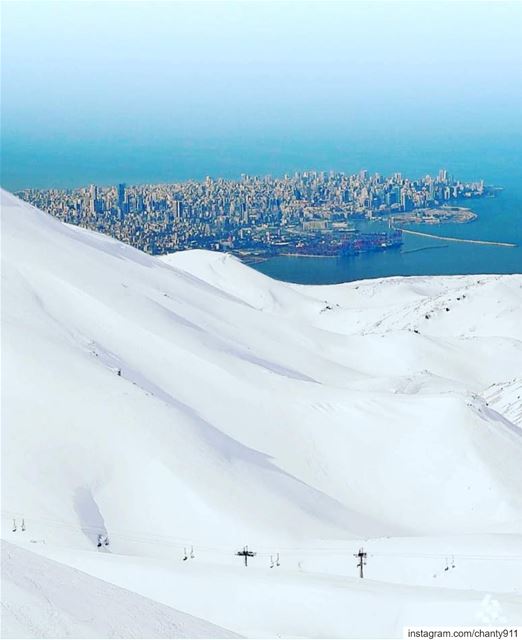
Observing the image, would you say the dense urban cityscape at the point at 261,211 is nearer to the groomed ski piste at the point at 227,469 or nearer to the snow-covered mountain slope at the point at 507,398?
the groomed ski piste at the point at 227,469

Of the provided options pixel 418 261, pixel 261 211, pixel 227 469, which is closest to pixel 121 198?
pixel 261 211

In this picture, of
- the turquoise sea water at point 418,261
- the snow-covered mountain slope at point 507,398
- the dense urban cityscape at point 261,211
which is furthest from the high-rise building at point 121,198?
the snow-covered mountain slope at point 507,398

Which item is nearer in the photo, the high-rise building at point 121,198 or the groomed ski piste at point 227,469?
the groomed ski piste at point 227,469

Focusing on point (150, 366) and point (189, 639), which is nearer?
point (189, 639)

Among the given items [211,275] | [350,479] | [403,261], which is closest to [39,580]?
[350,479]

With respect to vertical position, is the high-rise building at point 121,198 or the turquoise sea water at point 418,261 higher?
the high-rise building at point 121,198

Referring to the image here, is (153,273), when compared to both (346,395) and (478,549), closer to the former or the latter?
(346,395)
